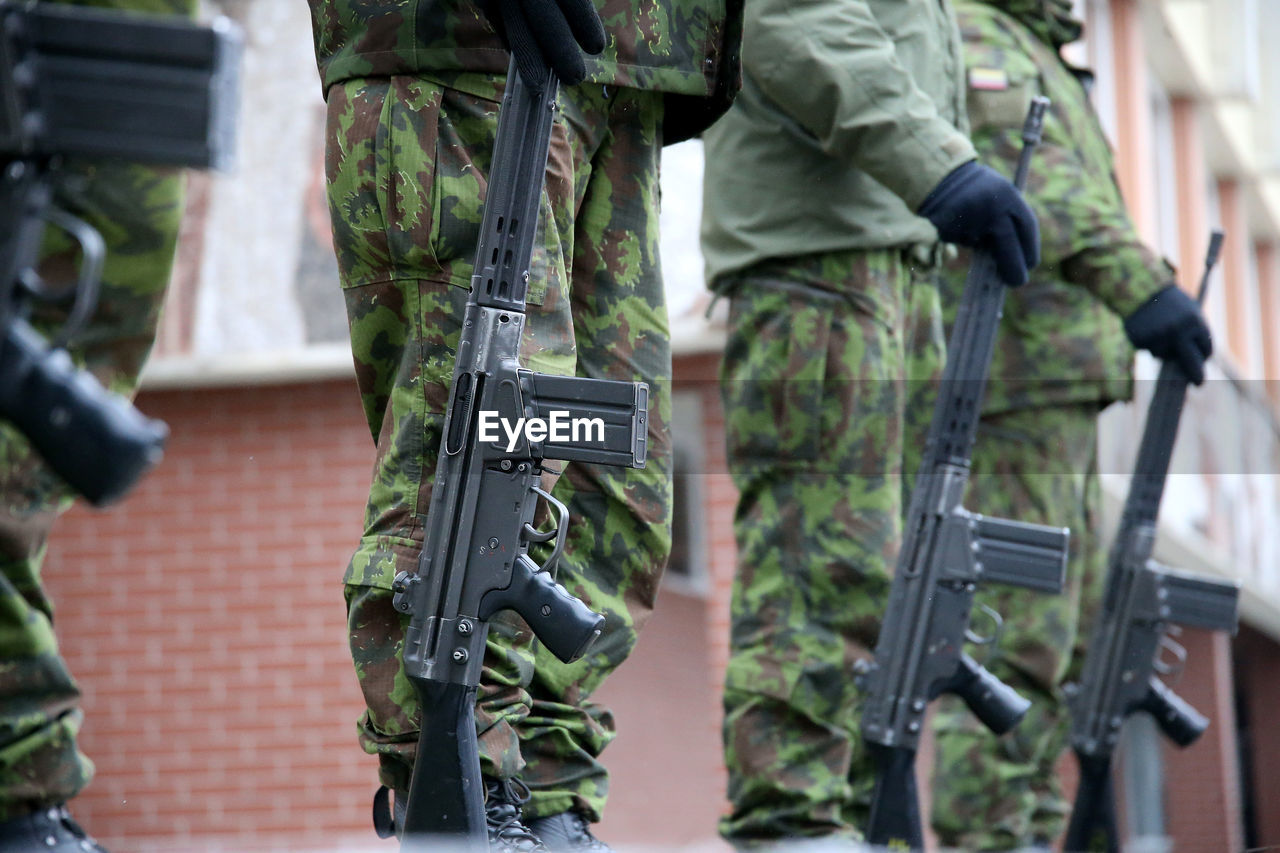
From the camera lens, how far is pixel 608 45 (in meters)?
2.25

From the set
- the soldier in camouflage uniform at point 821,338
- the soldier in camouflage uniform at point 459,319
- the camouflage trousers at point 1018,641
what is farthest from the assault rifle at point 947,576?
the soldier in camouflage uniform at point 459,319

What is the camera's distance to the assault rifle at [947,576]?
2996mm

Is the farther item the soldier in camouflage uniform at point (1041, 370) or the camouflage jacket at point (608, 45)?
the soldier in camouflage uniform at point (1041, 370)

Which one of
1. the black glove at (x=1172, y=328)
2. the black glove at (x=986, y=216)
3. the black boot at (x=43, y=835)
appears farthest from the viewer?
the black glove at (x=1172, y=328)

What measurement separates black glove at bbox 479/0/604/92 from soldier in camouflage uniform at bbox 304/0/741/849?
19 mm

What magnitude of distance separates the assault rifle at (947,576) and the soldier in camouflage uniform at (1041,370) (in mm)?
580

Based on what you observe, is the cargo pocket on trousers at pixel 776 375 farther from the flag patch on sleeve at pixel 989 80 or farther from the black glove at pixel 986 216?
the flag patch on sleeve at pixel 989 80

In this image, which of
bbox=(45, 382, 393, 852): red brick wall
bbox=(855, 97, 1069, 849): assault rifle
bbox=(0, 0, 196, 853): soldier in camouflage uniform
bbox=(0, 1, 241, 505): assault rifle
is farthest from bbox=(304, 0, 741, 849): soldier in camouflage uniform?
bbox=(45, 382, 393, 852): red brick wall

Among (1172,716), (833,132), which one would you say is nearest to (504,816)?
(833,132)

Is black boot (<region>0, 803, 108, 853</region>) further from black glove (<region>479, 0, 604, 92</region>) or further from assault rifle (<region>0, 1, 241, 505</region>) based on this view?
black glove (<region>479, 0, 604, 92</region>)

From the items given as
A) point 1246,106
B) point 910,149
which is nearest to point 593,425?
point 910,149

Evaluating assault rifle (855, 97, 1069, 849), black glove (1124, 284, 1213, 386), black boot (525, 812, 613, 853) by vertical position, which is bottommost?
black boot (525, 812, 613, 853)

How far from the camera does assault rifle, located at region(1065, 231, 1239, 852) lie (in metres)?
3.99

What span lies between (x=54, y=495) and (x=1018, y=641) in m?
2.50
